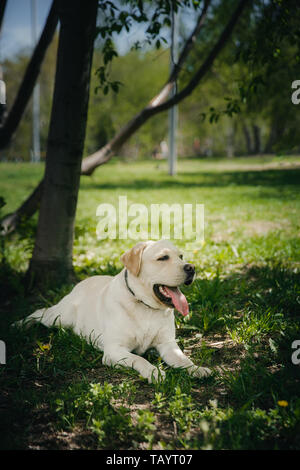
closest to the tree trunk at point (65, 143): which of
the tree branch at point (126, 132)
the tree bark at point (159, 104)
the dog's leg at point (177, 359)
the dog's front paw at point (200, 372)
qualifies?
the tree bark at point (159, 104)

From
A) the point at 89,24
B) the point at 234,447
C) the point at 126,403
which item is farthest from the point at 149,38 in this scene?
the point at 234,447

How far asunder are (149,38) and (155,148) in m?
38.8

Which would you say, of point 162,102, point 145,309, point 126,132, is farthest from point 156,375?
point 162,102

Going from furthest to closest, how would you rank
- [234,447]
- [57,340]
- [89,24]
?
[89,24] → [57,340] → [234,447]

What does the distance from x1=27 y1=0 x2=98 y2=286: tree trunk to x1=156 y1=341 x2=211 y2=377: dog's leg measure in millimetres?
2155

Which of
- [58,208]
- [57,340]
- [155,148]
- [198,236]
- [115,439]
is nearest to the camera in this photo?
[115,439]

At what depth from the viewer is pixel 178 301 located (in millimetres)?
3115

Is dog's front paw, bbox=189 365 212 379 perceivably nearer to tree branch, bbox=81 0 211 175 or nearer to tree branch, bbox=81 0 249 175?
tree branch, bbox=81 0 249 175

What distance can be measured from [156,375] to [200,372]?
348 mm

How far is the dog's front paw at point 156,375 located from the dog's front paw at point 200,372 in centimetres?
23

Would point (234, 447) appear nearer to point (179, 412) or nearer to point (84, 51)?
point (179, 412)

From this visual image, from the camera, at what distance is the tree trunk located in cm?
421

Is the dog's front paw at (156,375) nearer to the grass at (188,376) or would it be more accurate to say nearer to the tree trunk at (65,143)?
the grass at (188,376)

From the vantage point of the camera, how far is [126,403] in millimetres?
2643
